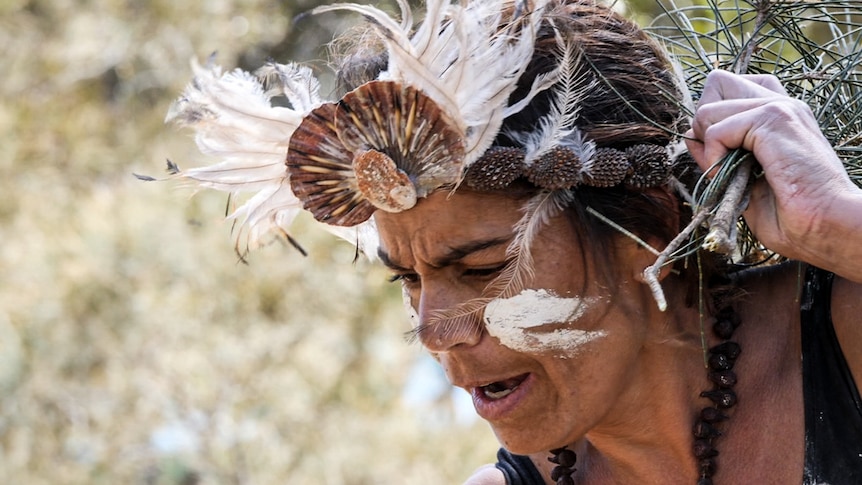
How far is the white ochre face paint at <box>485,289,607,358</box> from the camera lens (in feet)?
6.89

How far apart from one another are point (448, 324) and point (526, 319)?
144mm

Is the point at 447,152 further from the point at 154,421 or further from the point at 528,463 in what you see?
the point at 154,421

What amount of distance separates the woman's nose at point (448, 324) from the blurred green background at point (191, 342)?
14.4 feet

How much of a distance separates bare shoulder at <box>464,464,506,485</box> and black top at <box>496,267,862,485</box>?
2.34 ft

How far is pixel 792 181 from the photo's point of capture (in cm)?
179

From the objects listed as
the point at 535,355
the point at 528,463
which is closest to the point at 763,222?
the point at 535,355

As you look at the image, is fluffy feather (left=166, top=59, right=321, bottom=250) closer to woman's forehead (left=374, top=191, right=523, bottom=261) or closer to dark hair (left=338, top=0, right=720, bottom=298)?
woman's forehead (left=374, top=191, right=523, bottom=261)

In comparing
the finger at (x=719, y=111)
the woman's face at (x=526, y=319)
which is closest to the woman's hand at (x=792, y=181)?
the finger at (x=719, y=111)

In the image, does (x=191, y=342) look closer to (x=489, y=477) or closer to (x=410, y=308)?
(x=489, y=477)

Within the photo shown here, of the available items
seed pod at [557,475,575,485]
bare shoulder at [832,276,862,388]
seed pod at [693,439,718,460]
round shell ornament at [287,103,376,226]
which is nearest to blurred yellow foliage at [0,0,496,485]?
seed pod at [557,475,575,485]

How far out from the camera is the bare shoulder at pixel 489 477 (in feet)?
8.39

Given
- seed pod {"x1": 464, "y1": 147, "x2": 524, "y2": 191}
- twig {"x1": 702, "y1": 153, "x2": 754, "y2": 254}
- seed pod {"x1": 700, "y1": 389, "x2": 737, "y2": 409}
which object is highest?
twig {"x1": 702, "y1": 153, "x2": 754, "y2": 254}

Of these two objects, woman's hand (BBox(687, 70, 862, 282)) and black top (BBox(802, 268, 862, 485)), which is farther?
black top (BBox(802, 268, 862, 485))

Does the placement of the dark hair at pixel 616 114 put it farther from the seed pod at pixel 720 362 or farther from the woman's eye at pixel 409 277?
the woman's eye at pixel 409 277
